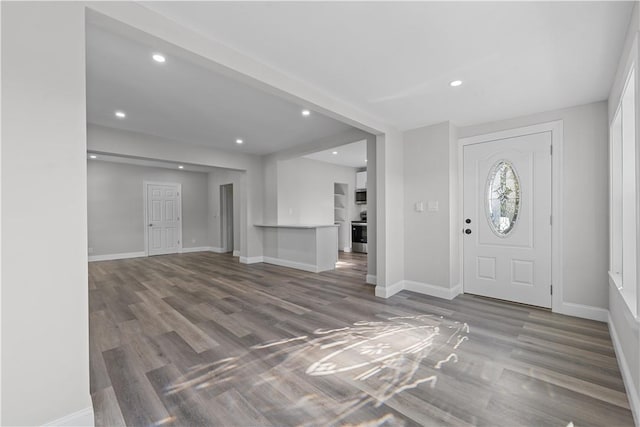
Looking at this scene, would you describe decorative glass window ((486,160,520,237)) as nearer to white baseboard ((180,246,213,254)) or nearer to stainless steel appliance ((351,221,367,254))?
stainless steel appliance ((351,221,367,254))

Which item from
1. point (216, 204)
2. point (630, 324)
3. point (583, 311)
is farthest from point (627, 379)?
point (216, 204)

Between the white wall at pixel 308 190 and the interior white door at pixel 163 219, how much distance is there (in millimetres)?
3902

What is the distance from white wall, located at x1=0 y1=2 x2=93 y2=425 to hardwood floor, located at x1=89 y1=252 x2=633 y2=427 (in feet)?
1.51

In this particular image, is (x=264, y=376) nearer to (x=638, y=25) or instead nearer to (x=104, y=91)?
(x=638, y=25)

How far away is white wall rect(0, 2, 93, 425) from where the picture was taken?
4.03ft

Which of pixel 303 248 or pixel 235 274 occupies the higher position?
pixel 303 248

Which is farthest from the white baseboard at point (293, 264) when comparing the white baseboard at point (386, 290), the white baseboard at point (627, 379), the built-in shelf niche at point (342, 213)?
the white baseboard at point (627, 379)

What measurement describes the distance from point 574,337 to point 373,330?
6.14ft

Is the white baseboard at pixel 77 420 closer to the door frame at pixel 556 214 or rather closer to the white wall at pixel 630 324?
the white wall at pixel 630 324

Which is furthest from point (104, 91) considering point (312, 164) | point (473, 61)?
point (312, 164)

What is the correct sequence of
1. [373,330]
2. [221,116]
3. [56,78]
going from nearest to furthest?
[56,78] < [373,330] < [221,116]

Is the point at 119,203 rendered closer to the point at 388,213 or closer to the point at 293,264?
the point at 293,264

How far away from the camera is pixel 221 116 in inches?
150

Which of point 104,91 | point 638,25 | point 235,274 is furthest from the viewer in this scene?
point 235,274
